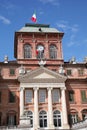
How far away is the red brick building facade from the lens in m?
44.5

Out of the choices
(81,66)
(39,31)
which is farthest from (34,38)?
(81,66)

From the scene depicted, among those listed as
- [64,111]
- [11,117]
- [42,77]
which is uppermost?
[42,77]

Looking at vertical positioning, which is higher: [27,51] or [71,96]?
[27,51]

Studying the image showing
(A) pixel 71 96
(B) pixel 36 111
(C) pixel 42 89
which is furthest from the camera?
(A) pixel 71 96

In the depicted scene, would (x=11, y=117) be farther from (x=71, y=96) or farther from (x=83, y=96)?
(x=83, y=96)

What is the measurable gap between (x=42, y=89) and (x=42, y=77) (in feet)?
6.99

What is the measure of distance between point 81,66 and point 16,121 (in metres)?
16.3

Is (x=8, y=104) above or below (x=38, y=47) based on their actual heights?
below

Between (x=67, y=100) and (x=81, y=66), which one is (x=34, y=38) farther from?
(x=67, y=100)

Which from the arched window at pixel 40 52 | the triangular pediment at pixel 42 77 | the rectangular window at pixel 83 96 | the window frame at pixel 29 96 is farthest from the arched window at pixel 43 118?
the arched window at pixel 40 52

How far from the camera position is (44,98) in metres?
45.9

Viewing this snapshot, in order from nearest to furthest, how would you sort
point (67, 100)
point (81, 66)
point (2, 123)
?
point (2, 123), point (67, 100), point (81, 66)

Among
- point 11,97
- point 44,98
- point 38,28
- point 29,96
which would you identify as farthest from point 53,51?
point 11,97

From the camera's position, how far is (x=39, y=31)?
5297cm
